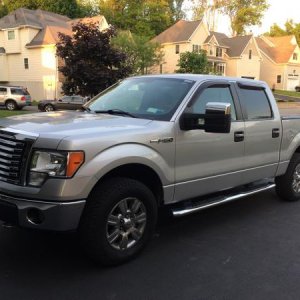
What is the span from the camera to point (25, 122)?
13.9 feet

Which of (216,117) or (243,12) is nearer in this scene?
(216,117)

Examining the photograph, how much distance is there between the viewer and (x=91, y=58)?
19656mm

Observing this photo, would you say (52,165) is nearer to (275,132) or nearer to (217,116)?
(217,116)

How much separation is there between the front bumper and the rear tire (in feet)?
12.3

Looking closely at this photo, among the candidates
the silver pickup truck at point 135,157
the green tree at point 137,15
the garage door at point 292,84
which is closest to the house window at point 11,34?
the green tree at point 137,15

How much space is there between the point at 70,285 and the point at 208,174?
200cm

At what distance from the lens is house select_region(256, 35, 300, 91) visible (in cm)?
6981

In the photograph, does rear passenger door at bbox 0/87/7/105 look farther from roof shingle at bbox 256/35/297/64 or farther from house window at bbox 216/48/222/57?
roof shingle at bbox 256/35/297/64

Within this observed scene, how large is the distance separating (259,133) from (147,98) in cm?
161

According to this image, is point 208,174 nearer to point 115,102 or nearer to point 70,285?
point 115,102

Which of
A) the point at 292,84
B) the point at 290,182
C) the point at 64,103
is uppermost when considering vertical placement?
the point at 290,182

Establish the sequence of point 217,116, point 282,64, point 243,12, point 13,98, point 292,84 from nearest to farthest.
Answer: point 217,116, point 13,98, point 282,64, point 292,84, point 243,12

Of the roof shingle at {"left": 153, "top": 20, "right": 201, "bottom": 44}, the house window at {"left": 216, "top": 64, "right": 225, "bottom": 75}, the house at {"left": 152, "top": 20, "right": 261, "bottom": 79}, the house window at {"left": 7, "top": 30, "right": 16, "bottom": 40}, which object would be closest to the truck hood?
the house window at {"left": 7, "top": 30, "right": 16, "bottom": 40}

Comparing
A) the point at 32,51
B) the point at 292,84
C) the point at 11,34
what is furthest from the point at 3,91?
the point at 292,84
